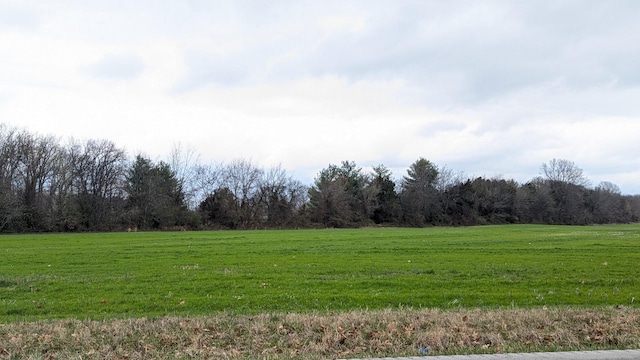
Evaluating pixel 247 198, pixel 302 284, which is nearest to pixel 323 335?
pixel 302 284

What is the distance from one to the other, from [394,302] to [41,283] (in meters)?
10.7

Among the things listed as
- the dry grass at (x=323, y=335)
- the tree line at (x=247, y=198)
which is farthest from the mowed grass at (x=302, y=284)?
the tree line at (x=247, y=198)

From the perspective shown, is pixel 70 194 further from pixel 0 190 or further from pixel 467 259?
pixel 467 259

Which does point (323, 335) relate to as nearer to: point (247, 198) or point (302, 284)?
point (302, 284)

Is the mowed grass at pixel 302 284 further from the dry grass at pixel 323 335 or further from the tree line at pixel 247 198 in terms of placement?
the tree line at pixel 247 198

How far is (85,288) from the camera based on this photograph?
13734 millimetres

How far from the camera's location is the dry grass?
657 centimetres

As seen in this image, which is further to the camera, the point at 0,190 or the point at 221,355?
the point at 0,190

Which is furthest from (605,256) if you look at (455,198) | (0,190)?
(455,198)

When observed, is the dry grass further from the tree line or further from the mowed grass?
the tree line

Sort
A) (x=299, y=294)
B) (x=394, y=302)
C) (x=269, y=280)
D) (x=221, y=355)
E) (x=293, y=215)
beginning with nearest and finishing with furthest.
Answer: (x=221, y=355)
(x=394, y=302)
(x=299, y=294)
(x=269, y=280)
(x=293, y=215)

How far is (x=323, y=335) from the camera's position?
7418mm

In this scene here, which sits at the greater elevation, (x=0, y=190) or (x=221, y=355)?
(x=0, y=190)

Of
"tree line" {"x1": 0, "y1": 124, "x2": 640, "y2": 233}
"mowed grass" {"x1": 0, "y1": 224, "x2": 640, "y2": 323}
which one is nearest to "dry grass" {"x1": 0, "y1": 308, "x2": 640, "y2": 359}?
"mowed grass" {"x1": 0, "y1": 224, "x2": 640, "y2": 323}
